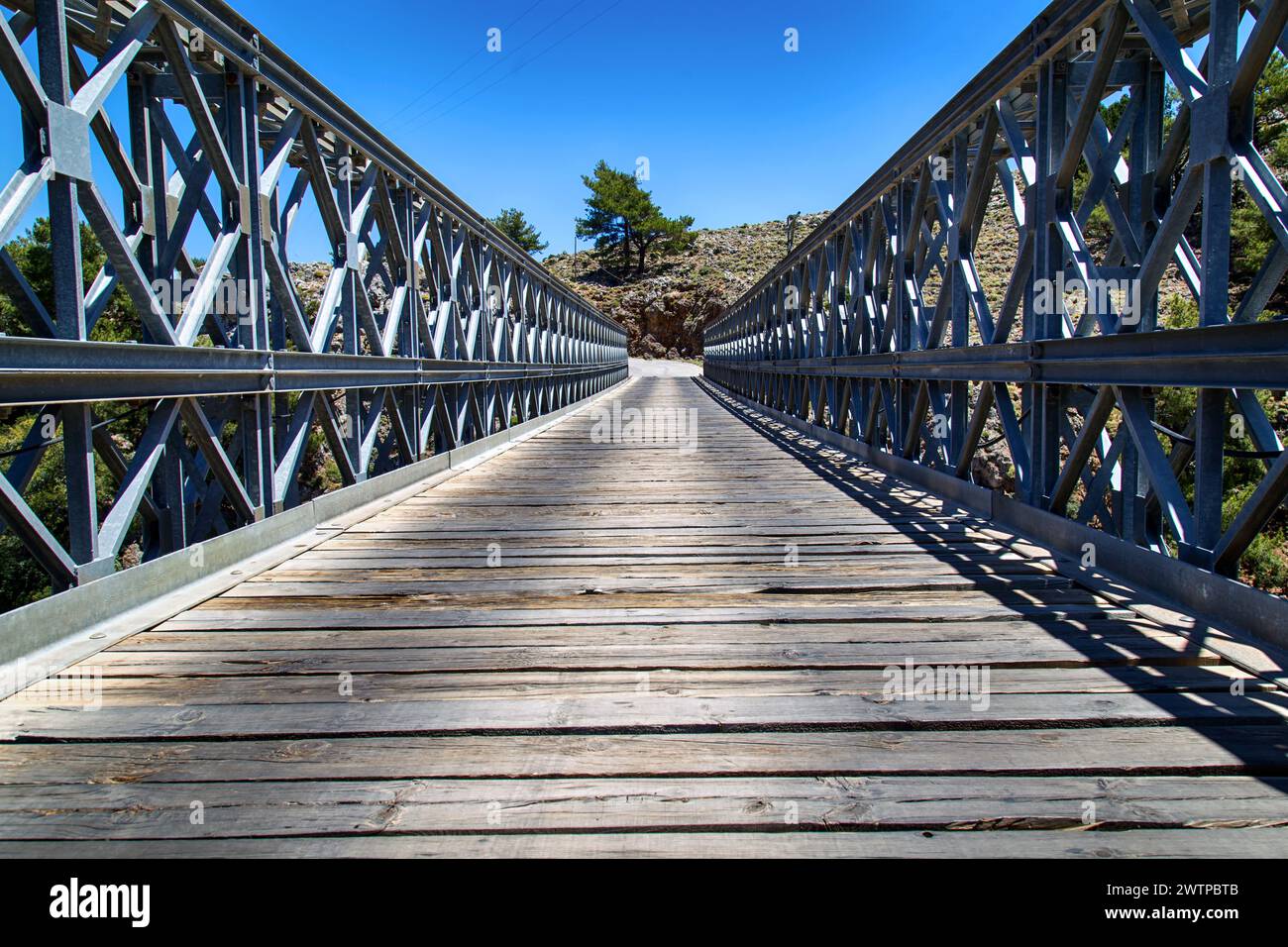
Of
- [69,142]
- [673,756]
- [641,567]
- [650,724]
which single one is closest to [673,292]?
[641,567]

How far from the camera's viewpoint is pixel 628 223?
247 ft

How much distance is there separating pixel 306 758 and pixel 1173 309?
25733 mm

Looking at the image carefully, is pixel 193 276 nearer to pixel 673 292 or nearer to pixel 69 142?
pixel 69 142

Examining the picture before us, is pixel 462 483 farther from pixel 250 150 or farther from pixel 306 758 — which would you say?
pixel 306 758

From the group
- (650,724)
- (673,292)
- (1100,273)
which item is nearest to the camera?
(650,724)

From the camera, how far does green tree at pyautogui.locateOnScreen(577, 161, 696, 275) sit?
7444 centimetres

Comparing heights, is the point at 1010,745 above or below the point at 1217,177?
below

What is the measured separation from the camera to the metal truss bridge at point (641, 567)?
1999 millimetres

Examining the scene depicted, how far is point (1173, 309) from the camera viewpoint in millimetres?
22219

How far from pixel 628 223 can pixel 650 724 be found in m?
76.8

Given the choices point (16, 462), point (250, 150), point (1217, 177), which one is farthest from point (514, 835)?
point (250, 150)

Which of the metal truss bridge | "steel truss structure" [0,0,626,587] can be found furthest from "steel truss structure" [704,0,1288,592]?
"steel truss structure" [0,0,626,587]

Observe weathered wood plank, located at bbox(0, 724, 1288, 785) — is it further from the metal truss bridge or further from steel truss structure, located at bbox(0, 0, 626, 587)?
steel truss structure, located at bbox(0, 0, 626, 587)

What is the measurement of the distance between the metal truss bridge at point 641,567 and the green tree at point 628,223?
2776 inches
